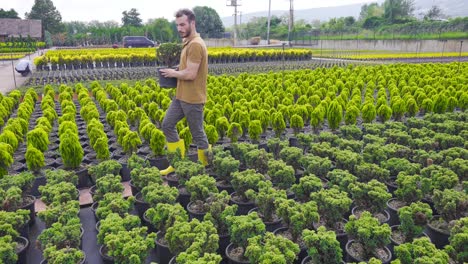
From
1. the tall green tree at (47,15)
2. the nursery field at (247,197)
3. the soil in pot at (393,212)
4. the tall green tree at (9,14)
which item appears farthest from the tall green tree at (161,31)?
the soil in pot at (393,212)

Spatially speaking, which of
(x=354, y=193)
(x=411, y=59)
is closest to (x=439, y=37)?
(x=411, y=59)

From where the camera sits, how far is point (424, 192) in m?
4.39

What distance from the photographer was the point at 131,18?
244 feet

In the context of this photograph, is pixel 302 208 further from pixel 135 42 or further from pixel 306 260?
pixel 135 42

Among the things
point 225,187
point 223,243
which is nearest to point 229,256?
point 223,243

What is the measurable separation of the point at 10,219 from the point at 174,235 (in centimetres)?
162

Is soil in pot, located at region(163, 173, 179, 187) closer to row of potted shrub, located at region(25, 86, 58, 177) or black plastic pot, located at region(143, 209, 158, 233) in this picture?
black plastic pot, located at region(143, 209, 158, 233)

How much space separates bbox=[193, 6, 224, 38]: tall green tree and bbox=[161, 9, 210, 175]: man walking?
205 ft

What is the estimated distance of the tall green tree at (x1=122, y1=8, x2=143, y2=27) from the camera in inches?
2916

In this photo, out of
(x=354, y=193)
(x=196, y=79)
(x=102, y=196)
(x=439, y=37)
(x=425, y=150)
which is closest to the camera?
(x=354, y=193)

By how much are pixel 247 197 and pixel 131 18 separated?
248 feet

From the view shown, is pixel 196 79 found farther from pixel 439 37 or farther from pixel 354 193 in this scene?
pixel 439 37

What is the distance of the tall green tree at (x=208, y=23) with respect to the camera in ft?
229

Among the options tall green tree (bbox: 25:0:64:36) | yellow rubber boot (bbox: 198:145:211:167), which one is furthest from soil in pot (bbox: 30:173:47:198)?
tall green tree (bbox: 25:0:64:36)
